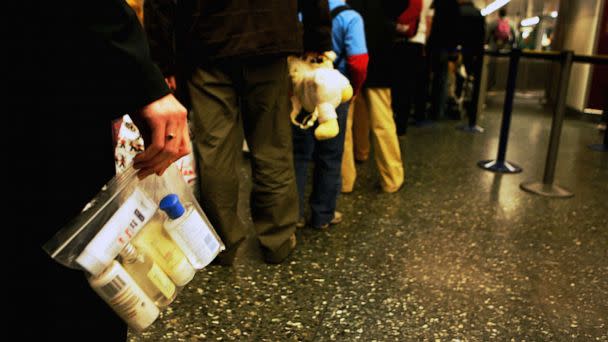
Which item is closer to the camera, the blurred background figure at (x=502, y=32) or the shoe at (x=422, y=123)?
the shoe at (x=422, y=123)

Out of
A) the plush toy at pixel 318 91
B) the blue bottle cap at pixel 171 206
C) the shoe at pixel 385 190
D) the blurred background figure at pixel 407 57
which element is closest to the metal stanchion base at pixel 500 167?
the shoe at pixel 385 190

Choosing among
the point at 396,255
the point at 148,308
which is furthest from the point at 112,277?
the point at 396,255

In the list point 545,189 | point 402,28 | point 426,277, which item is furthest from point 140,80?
point 402,28

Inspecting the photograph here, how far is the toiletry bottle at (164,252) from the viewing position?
37.9 inches

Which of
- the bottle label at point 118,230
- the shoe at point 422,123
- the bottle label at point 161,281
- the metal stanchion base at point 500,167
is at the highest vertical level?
the bottle label at point 118,230

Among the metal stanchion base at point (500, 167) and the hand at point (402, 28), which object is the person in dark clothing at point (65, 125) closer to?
the metal stanchion base at point (500, 167)

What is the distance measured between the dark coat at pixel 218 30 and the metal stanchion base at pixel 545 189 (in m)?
2.10

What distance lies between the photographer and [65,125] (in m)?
0.87

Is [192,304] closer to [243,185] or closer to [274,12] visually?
[274,12]

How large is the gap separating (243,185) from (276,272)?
4.12ft

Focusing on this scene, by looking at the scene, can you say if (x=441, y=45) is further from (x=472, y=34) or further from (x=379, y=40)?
(x=379, y=40)

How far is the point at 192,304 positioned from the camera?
195 centimetres

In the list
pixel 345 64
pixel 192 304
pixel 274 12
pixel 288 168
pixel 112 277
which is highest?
pixel 274 12

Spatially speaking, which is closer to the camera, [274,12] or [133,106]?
[133,106]
